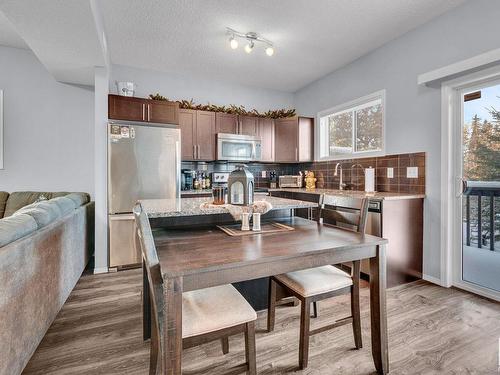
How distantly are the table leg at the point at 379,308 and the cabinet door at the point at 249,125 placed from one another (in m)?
3.25

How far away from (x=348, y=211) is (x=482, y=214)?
5.42 feet

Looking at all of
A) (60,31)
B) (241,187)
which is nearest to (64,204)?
(60,31)

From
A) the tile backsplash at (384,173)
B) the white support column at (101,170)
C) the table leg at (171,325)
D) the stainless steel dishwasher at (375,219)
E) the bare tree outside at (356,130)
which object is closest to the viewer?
the table leg at (171,325)

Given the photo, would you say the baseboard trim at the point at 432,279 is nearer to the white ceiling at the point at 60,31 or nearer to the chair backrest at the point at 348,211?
the chair backrest at the point at 348,211

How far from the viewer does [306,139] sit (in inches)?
175

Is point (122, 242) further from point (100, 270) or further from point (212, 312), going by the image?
point (212, 312)

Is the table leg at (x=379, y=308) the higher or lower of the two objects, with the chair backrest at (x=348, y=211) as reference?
lower

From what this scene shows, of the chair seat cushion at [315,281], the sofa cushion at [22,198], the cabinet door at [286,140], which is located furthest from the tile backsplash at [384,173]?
the sofa cushion at [22,198]

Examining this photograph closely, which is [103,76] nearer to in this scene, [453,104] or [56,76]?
[56,76]

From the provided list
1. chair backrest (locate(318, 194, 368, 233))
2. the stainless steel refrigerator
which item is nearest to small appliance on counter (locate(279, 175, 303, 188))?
the stainless steel refrigerator

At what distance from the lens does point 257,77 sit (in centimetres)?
429

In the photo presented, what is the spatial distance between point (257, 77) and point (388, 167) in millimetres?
2427

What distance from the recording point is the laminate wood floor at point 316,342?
5.07ft

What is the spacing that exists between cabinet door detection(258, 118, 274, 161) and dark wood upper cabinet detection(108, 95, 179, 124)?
1496 millimetres
